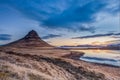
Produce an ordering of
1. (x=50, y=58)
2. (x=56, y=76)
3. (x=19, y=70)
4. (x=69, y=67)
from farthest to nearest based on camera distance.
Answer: (x=50, y=58), (x=69, y=67), (x=56, y=76), (x=19, y=70)

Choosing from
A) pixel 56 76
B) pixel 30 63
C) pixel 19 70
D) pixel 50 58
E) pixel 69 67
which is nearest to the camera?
pixel 19 70

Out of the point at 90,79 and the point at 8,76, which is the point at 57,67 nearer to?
the point at 90,79

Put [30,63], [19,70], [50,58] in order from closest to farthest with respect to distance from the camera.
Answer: [19,70]
[30,63]
[50,58]

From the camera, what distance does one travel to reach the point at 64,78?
13.5 m

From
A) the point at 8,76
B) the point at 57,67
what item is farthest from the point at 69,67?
the point at 8,76

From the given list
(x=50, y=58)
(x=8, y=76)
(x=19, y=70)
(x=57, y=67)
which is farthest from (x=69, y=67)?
(x=8, y=76)

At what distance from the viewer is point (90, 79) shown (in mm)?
13961

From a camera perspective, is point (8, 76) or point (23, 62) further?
point (23, 62)

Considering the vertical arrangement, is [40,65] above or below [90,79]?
above

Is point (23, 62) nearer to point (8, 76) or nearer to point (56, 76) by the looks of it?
point (56, 76)

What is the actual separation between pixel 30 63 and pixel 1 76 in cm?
441

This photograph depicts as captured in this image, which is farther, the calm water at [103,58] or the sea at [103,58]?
the calm water at [103,58]

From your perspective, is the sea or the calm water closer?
the sea

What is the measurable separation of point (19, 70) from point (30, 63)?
2955 millimetres
